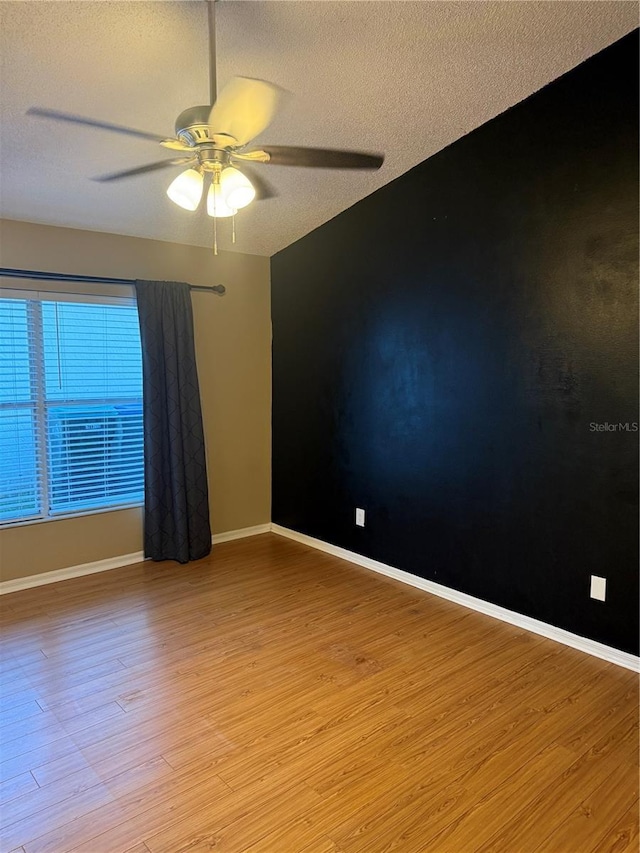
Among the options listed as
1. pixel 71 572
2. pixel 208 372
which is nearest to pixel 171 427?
pixel 208 372

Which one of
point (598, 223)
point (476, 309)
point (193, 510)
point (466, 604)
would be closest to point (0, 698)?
point (193, 510)

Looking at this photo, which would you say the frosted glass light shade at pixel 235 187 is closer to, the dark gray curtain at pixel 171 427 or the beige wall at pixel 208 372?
the dark gray curtain at pixel 171 427

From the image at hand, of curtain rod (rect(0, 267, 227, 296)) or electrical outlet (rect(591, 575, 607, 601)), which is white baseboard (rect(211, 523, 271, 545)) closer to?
curtain rod (rect(0, 267, 227, 296))

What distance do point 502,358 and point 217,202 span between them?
1.73 m

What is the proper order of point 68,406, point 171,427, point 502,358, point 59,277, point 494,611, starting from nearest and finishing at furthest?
1. point 502,358
2. point 494,611
3. point 59,277
4. point 68,406
5. point 171,427

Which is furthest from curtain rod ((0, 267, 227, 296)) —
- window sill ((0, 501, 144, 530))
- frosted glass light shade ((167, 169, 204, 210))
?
frosted glass light shade ((167, 169, 204, 210))

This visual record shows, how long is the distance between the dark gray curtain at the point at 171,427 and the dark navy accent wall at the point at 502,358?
97cm

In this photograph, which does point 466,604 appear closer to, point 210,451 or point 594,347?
point 594,347

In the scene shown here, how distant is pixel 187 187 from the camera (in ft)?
6.72

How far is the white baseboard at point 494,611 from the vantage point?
2551 mm

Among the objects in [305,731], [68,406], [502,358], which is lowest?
[305,731]

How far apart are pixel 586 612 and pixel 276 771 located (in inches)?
67.0

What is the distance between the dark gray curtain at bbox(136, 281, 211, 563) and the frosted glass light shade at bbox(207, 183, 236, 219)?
5.82 feet

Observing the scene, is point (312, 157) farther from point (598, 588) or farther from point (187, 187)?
point (598, 588)
